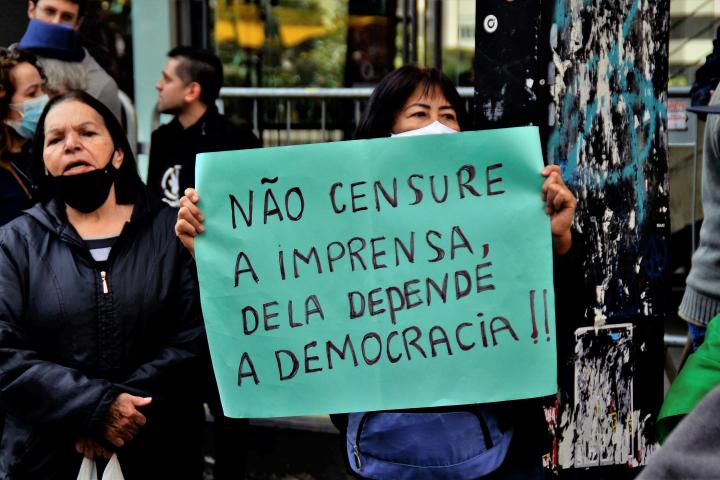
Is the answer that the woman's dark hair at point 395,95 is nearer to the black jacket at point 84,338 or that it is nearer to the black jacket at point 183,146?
the black jacket at point 84,338

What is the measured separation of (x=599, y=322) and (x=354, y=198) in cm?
86

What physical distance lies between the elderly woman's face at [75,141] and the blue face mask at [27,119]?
86 cm

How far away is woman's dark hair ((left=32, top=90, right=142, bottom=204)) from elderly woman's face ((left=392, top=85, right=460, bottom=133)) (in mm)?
949

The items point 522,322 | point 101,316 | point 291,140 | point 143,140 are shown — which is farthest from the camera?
point 143,140

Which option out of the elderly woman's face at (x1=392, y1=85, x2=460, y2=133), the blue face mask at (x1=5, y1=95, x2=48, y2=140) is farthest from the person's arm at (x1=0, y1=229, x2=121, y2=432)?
the blue face mask at (x1=5, y1=95, x2=48, y2=140)

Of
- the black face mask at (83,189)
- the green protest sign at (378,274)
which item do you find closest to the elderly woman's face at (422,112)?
the green protest sign at (378,274)

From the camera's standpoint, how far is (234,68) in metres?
8.22

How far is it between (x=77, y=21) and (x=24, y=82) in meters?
1.19

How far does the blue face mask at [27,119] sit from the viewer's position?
12.4ft

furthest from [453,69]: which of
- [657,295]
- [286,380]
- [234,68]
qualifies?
[286,380]

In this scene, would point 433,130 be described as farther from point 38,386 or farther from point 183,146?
point 183,146

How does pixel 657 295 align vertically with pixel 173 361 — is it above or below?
above

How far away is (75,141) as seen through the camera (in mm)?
2918

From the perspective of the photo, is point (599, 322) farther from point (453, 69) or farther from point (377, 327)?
point (453, 69)
